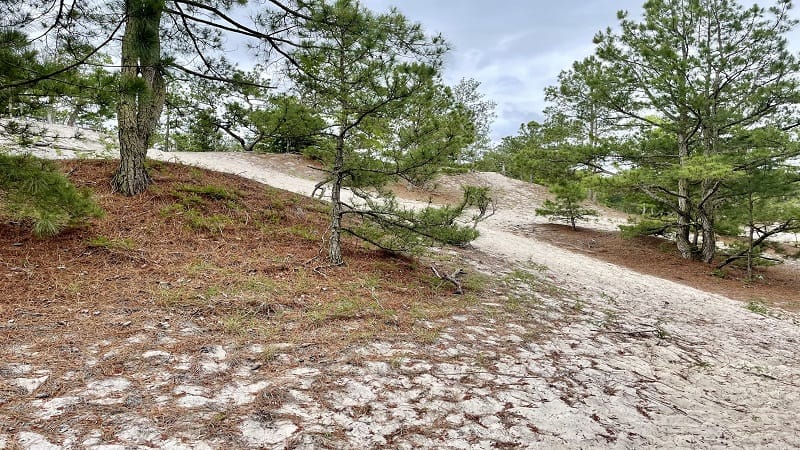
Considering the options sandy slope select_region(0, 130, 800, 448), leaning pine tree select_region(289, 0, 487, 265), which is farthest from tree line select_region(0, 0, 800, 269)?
sandy slope select_region(0, 130, 800, 448)

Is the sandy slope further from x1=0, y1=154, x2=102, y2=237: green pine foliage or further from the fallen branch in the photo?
x1=0, y1=154, x2=102, y2=237: green pine foliage

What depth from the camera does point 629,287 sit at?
7.42 meters

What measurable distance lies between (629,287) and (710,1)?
8078mm

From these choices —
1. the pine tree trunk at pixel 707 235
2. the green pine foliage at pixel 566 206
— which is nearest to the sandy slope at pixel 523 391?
the pine tree trunk at pixel 707 235

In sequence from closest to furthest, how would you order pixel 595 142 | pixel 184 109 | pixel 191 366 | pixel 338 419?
pixel 338 419
pixel 191 366
pixel 184 109
pixel 595 142

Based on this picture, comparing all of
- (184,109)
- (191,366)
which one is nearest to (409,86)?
(191,366)

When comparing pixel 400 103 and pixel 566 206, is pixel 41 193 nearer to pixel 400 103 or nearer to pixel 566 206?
pixel 400 103

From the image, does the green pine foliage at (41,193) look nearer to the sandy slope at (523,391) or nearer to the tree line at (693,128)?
the sandy slope at (523,391)

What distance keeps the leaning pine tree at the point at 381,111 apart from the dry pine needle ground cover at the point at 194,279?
2.58 feet

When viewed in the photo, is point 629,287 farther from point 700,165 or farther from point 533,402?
point 533,402

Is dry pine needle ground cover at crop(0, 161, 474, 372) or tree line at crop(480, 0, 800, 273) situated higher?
tree line at crop(480, 0, 800, 273)

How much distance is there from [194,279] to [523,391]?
3289 mm

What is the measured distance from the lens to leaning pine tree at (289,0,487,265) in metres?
4.37

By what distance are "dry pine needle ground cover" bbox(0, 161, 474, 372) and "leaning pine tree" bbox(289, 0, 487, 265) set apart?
79 cm
